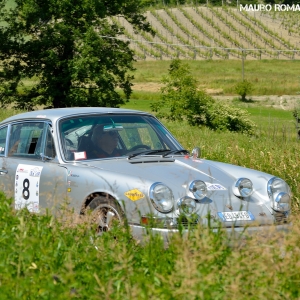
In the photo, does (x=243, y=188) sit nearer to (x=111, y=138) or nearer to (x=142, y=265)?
(x=111, y=138)

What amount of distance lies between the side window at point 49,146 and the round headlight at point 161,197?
1.72m

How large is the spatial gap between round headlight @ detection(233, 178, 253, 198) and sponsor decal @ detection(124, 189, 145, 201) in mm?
1006

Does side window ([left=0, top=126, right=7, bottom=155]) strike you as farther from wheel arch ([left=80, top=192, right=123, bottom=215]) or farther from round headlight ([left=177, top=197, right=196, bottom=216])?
round headlight ([left=177, top=197, right=196, bottom=216])

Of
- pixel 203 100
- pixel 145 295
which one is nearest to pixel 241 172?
pixel 145 295

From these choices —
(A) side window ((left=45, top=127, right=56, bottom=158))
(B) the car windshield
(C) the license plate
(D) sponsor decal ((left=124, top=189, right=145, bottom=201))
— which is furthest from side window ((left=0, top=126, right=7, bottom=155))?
(C) the license plate

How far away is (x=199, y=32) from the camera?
11794 cm

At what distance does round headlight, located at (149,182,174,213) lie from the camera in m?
6.32

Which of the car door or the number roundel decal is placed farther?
the number roundel decal

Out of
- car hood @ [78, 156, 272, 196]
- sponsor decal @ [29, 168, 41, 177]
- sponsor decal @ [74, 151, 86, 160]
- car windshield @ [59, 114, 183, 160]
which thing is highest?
car windshield @ [59, 114, 183, 160]

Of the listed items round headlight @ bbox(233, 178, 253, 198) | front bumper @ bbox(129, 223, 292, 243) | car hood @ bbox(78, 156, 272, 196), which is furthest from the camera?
round headlight @ bbox(233, 178, 253, 198)

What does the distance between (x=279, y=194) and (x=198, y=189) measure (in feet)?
3.16

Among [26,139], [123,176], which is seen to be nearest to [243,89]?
[26,139]

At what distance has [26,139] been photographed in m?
8.34

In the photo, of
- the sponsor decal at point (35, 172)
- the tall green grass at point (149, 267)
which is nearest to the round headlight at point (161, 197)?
the tall green grass at point (149, 267)
